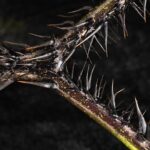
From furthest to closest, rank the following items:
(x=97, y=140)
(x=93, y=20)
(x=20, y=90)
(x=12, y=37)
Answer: (x=12, y=37) → (x=20, y=90) → (x=97, y=140) → (x=93, y=20)

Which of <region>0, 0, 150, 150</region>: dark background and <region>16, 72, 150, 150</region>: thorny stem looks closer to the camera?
<region>16, 72, 150, 150</region>: thorny stem

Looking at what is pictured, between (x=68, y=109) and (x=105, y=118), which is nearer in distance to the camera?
(x=105, y=118)

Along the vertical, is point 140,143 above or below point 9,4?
below

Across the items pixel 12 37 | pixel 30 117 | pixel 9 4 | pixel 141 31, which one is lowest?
pixel 30 117

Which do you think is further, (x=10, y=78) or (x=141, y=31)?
(x=141, y=31)

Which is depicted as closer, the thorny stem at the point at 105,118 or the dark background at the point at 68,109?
the thorny stem at the point at 105,118

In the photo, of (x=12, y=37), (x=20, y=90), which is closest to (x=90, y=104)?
(x=20, y=90)

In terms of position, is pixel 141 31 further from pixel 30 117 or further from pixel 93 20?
pixel 93 20

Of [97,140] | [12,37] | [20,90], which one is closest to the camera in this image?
[97,140]
